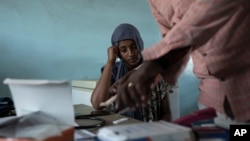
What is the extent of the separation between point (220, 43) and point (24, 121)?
56 cm

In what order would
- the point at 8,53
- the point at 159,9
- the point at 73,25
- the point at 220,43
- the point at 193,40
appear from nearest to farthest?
the point at 193,40 < the point at 220,43 < the point at 159,9 < the point at 8,53 < the point at 73,25

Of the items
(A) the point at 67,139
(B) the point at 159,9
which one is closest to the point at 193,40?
(A) the point at 67,139

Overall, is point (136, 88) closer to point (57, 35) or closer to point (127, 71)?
point (127, 71)

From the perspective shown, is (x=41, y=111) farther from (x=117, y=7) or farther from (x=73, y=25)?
(x=117, y=7)

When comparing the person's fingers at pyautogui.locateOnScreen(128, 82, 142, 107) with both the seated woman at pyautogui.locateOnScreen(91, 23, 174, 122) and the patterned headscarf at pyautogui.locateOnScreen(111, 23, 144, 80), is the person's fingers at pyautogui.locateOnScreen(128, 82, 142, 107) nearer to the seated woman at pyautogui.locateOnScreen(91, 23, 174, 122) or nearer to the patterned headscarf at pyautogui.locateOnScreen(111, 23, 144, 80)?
the seated woman at pyautogui.locateOnScreen(91, 23, 174, 122)

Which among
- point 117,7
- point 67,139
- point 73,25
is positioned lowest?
point 67,139

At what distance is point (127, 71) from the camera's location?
182 centimetres

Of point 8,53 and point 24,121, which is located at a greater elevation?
point 8,53

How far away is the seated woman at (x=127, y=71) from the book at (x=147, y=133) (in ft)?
3.23

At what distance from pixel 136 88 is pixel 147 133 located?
93 mm

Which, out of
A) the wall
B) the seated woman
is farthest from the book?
the wall

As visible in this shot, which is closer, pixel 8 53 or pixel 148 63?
pixel 148 63

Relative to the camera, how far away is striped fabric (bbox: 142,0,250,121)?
632mm

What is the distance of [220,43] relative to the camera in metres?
0.82
